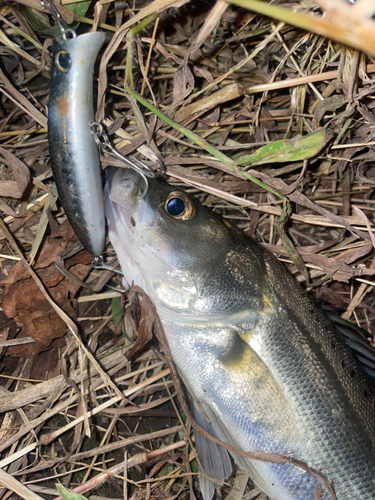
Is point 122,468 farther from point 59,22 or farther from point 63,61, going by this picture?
point 59,22

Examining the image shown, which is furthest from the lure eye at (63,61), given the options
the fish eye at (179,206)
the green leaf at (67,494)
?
the green leaf at (67,494)

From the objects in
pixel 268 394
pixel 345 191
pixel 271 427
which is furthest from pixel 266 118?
pixel 271 427

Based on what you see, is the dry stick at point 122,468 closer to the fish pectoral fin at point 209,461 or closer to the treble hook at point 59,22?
the fish pectoral fin at point 209,461

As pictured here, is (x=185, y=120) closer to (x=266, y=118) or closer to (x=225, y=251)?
(x=266, y=118)

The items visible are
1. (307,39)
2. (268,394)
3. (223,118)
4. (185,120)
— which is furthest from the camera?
(223,118)

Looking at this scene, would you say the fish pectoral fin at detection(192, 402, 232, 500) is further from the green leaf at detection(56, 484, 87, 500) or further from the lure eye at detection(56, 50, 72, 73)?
the lure eye at detection(56, 50, 72, 73)

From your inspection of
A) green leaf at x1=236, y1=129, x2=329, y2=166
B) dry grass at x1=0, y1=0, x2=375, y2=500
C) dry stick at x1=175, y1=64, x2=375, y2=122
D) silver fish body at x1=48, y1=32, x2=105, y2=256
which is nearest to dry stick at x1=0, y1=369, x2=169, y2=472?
dry grass at x1=0, y1=0, x2=375, y2=500
